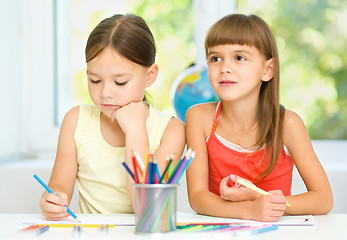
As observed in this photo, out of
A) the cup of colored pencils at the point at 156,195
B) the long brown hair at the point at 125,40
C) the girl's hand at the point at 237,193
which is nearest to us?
the cup of colored pencils at the point at 156,195

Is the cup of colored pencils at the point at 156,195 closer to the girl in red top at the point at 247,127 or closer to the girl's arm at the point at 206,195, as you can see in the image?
the girl's arm at the point at 206,195

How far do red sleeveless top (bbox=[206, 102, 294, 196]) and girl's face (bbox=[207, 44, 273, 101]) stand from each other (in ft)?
0.42

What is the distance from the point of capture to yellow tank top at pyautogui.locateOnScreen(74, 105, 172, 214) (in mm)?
1303

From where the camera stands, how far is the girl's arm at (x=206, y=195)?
38.6 inches

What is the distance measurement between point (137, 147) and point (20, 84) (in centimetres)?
127

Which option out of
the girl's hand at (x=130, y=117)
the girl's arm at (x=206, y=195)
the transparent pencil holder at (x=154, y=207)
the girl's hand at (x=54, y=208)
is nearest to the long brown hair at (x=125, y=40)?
the girl's hand at (x=130, y=117)

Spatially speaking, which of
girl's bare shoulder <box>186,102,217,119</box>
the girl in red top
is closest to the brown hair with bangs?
the girl in red top

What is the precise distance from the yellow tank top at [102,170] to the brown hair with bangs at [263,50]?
25 centimetres

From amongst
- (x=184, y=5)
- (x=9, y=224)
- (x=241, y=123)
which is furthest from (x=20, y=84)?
(x=9, y=224)

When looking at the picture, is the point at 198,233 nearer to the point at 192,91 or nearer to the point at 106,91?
the point at 106,91

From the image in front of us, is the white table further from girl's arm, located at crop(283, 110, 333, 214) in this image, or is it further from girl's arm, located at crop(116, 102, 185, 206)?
girl's arm, located at crop(116, 102, 185, 206)

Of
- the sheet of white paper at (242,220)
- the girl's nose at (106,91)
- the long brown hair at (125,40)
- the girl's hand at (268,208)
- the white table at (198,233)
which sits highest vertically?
the long brown hair at (125,40)

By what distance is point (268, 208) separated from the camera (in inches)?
38.0

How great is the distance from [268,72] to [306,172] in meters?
0.28
